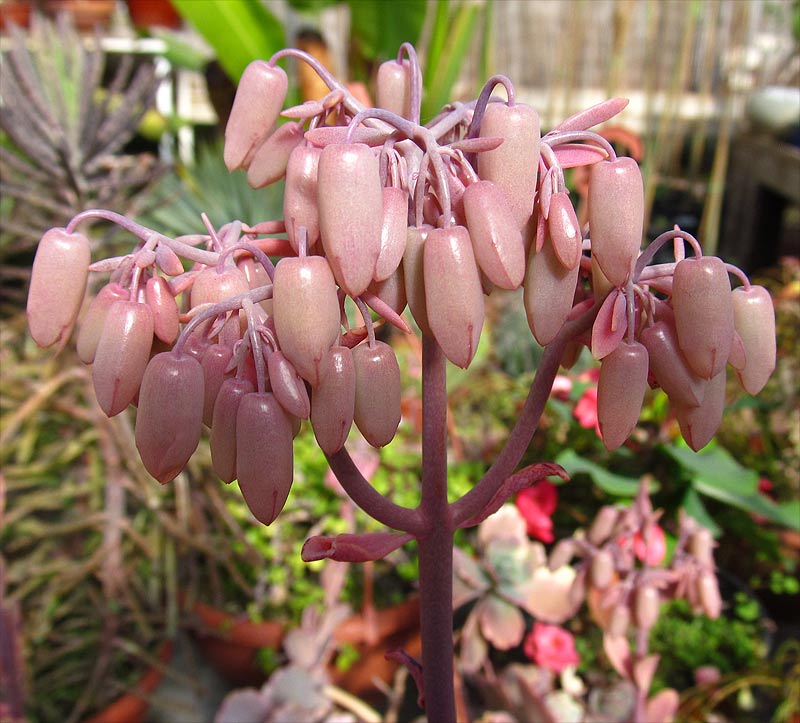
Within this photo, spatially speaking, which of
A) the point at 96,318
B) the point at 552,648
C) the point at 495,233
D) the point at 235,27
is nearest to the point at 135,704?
the point at 552,648

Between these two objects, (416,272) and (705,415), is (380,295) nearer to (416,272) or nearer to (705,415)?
(416,272)

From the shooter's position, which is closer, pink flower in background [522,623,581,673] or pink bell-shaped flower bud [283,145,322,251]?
pink bell-shaped flower bud [283,145,322,251]

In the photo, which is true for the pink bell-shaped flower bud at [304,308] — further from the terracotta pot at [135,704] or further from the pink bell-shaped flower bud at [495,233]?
the terracotta pot at [135,704]

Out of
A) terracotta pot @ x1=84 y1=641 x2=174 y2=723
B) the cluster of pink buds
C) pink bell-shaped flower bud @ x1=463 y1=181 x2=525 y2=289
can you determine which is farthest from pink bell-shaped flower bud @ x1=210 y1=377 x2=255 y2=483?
terracotta pot @ x1=84 y1=641 x2=174 y2=723

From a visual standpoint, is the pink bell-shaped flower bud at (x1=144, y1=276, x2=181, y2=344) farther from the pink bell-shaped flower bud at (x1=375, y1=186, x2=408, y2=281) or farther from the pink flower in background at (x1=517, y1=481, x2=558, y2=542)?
the pink flower in background at (x1=517, y1=481, x2=558, y2=542)

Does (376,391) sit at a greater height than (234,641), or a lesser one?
greater

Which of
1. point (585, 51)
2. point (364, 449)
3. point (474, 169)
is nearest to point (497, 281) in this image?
point (474, 169)

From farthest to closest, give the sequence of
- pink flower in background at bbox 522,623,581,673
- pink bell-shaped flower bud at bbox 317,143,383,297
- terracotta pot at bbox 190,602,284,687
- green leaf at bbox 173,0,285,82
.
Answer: green leaf at bbox 173,0,285,82
terracotta pot at bbox 190,602,284,687
pink flower in background at bbox 522,623,581,673
pink bell-shaped flower bud at bbox 317,143,383,297
